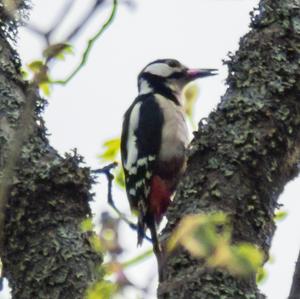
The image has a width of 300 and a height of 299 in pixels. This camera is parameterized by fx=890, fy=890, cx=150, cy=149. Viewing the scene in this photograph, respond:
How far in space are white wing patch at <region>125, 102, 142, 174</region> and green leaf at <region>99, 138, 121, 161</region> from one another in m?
1.30

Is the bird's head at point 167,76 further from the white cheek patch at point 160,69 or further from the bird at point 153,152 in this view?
the bird at point 153,152

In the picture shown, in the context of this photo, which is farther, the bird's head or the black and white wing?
the bird's head

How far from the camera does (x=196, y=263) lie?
7.23 feet

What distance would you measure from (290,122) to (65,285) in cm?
76

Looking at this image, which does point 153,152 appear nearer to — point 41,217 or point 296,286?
point 41,217

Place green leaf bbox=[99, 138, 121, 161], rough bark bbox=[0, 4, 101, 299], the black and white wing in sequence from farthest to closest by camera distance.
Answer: the black and white wing
green leaf bbox=[99, 138, 121, 161]
rough bark bbox=[0, 4, 101, 299]

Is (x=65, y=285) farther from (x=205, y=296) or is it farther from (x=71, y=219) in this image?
(x=205, y=296)

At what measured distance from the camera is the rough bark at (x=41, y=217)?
7.80ft

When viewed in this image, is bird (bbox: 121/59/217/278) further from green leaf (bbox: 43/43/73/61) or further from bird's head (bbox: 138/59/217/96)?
green leaf (bbox: 43/43/73/61)

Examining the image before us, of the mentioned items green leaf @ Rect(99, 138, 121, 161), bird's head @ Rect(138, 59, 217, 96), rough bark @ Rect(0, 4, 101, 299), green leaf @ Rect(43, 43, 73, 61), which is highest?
bird's head @ Rect(138, 59, 217, 96)

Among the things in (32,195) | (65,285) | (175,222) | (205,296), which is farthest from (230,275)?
(32,195)

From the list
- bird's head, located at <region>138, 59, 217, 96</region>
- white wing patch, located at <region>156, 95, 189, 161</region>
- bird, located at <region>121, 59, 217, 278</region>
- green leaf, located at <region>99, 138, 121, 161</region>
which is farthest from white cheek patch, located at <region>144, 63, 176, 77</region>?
green leaf, located at <region>99, 138, 121, 161</region>

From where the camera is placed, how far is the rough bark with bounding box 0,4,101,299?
238 cm

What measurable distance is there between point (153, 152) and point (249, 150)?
101 inches
